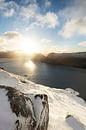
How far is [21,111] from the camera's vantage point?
9.58 m

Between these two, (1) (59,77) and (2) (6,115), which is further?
(1) (59,77)

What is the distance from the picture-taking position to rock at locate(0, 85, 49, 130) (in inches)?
350

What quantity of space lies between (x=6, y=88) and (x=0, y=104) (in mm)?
1321

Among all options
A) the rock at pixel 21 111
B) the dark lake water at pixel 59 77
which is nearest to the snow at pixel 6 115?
the rock at pixel 21 111

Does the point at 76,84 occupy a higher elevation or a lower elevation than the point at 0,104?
lower

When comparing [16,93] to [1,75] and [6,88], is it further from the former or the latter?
[1,75]

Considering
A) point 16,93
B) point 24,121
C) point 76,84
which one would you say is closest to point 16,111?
point 24,121

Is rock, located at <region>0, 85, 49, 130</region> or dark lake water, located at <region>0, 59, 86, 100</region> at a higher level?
rock, located at <region>0, 85, 49, 130</region>

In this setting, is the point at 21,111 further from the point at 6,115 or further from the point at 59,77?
the point at 59,77

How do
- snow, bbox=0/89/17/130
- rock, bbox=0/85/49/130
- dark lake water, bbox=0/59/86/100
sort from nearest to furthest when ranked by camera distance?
snow, bbox=0/89/17/130 < rock, bbox=0/85/49/130 < dark lake water, bbox=0/59/86/100

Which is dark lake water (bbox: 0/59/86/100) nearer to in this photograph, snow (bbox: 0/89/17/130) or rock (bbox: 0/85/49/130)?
rock (bbox: 0/85/49/130)

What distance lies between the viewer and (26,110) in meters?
9.90

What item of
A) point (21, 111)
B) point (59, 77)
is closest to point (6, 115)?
point (21, 111)

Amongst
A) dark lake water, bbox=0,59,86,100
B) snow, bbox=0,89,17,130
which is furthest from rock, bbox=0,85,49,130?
dark lake water, bbox=0,59,86,100
